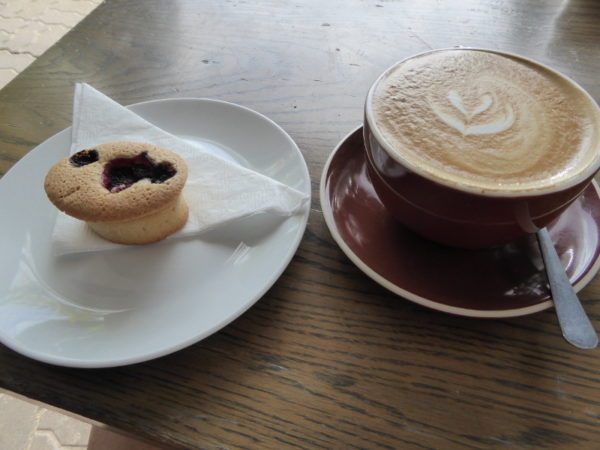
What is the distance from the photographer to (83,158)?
629 millimetres

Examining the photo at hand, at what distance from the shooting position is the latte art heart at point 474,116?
0.50 meters

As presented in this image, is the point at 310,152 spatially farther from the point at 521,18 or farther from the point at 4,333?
the point at 521,18

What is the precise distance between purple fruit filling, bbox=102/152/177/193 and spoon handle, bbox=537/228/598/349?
490 mm

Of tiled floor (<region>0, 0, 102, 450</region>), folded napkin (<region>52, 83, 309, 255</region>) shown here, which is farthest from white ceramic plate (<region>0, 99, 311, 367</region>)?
tiled floor (<region>0, 0, 102, 450</region>)

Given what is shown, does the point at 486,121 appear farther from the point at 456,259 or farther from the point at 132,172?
the point at 132,172

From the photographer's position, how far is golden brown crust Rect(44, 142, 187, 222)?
1.86ft

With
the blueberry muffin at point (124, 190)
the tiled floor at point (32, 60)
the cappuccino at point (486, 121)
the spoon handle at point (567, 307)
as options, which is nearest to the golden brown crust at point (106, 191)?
the blueberry muffin at point (124, 190)

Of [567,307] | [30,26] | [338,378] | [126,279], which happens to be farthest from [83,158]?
[30,26]

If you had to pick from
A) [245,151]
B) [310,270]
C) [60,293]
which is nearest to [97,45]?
[245,151]

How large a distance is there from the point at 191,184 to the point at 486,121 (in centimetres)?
41

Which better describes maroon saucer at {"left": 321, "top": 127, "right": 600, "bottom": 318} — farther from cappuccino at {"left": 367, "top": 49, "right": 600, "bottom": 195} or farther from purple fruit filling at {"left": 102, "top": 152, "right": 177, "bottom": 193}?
purple fruit filling at {"left": 102, "top": 152, "right": 177, "bottom": 193}

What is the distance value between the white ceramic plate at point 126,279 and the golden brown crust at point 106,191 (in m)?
0.05

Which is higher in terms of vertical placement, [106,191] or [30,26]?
[106,191]

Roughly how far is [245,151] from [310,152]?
11 cm
